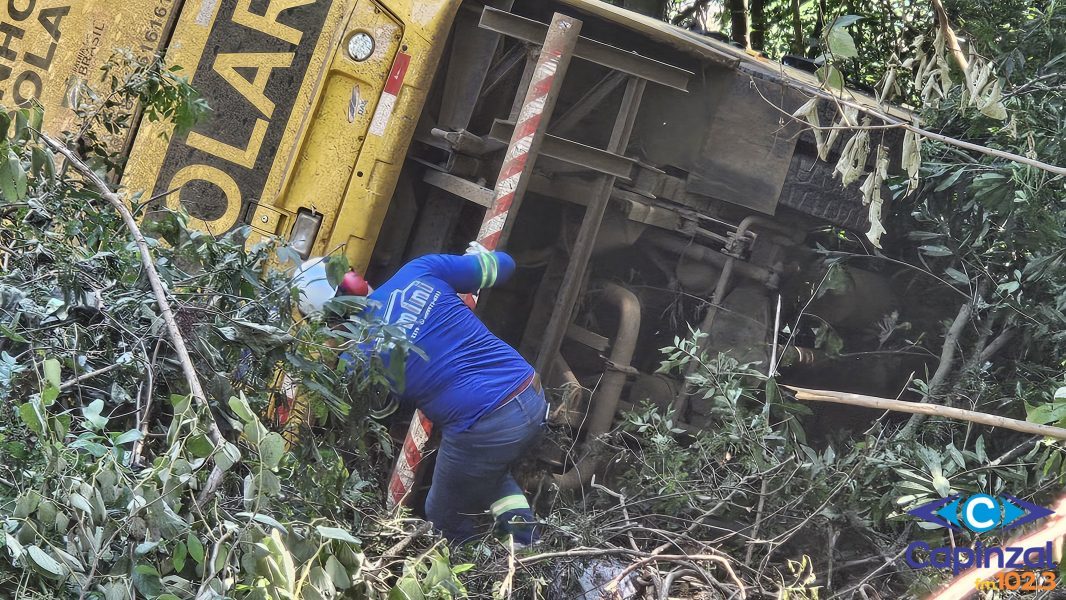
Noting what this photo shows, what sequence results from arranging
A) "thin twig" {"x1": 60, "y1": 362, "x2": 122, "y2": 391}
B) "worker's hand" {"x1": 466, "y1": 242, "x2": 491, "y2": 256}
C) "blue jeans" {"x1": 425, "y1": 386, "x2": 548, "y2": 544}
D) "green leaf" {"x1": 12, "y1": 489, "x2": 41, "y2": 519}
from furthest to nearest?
"worker's hand" {"x1": 466, "y1": 242, "x2": 491, "y2": 256}
"blue jeans" {"x1": 425, "y1": 386, "x2": 548, "y2": 544}
"thin twig" {"x1": 60, "y1": 362, "x2": 122, "y2": 391}
"green leaf" {"x1": 12, "y1": 489, "x2": 41, "y2": 519}

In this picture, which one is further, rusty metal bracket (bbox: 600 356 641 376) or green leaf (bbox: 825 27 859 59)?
rusty metal bracket (bbox: 600 356 641 376)

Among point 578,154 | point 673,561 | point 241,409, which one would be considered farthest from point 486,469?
point 241,409

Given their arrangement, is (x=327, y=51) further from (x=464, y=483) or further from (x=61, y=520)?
(x=61, y=520)

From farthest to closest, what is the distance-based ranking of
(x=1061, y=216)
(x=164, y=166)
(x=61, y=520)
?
(x=164, y=166)
(x=1061, y=216)
(x=61, y=520)

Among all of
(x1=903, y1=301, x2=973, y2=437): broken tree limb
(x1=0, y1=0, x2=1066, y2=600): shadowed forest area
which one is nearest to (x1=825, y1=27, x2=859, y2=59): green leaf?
(x1=0, y1=0, x2=1066, y2=600): shadowed forest area

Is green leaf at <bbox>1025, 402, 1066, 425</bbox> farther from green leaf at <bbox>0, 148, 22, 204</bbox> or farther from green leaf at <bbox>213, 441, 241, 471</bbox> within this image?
green leaf at <bbox>0, 148, 22, 204</bbox>

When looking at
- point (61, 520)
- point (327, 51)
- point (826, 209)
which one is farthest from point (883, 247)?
point (61, 520)

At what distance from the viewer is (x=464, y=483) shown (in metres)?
3.67

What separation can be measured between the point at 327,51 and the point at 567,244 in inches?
52.3

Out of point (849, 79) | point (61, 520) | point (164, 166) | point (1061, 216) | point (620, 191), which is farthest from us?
point (849, 79)

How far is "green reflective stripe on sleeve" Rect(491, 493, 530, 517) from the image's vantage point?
3.68 m

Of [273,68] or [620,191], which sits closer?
[273,68]

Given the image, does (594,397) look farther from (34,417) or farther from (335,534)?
(34,417)

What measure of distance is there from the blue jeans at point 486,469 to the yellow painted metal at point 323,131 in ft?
3.05
